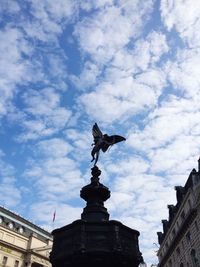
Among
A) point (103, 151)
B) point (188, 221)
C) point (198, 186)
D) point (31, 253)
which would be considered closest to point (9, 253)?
point (31, 253)

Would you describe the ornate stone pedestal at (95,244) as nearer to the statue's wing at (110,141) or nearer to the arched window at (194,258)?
the statue's wing at (110,141)

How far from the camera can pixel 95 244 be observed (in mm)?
8758

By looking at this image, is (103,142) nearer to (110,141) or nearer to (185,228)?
(110,141)

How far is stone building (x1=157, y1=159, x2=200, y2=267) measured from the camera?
3603cm

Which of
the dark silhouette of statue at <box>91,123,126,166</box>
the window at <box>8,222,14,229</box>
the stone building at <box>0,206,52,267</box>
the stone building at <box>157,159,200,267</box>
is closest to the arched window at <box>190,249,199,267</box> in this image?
the stone building at <box>157,159,200,267</box>

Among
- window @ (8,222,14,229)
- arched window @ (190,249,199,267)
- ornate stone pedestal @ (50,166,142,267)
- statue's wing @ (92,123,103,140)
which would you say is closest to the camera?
ornate stone pedestal @ (50,166,142,267)

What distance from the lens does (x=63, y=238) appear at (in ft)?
30.4

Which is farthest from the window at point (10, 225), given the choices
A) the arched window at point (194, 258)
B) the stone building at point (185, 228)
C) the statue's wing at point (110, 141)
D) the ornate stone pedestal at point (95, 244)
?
the ornate stone pedestal at point (95, 244)

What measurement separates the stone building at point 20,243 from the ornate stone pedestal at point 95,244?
41.3 metres

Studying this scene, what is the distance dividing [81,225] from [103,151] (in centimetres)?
328

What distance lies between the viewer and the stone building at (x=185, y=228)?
36.0 m

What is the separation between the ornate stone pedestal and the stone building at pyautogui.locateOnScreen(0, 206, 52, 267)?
41.3m

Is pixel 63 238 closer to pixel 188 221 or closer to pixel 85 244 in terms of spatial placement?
pixel 85 244

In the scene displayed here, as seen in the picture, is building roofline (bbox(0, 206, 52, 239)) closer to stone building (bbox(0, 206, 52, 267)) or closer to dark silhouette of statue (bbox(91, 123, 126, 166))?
stone building (bbox(0, 206, 52, 267))
